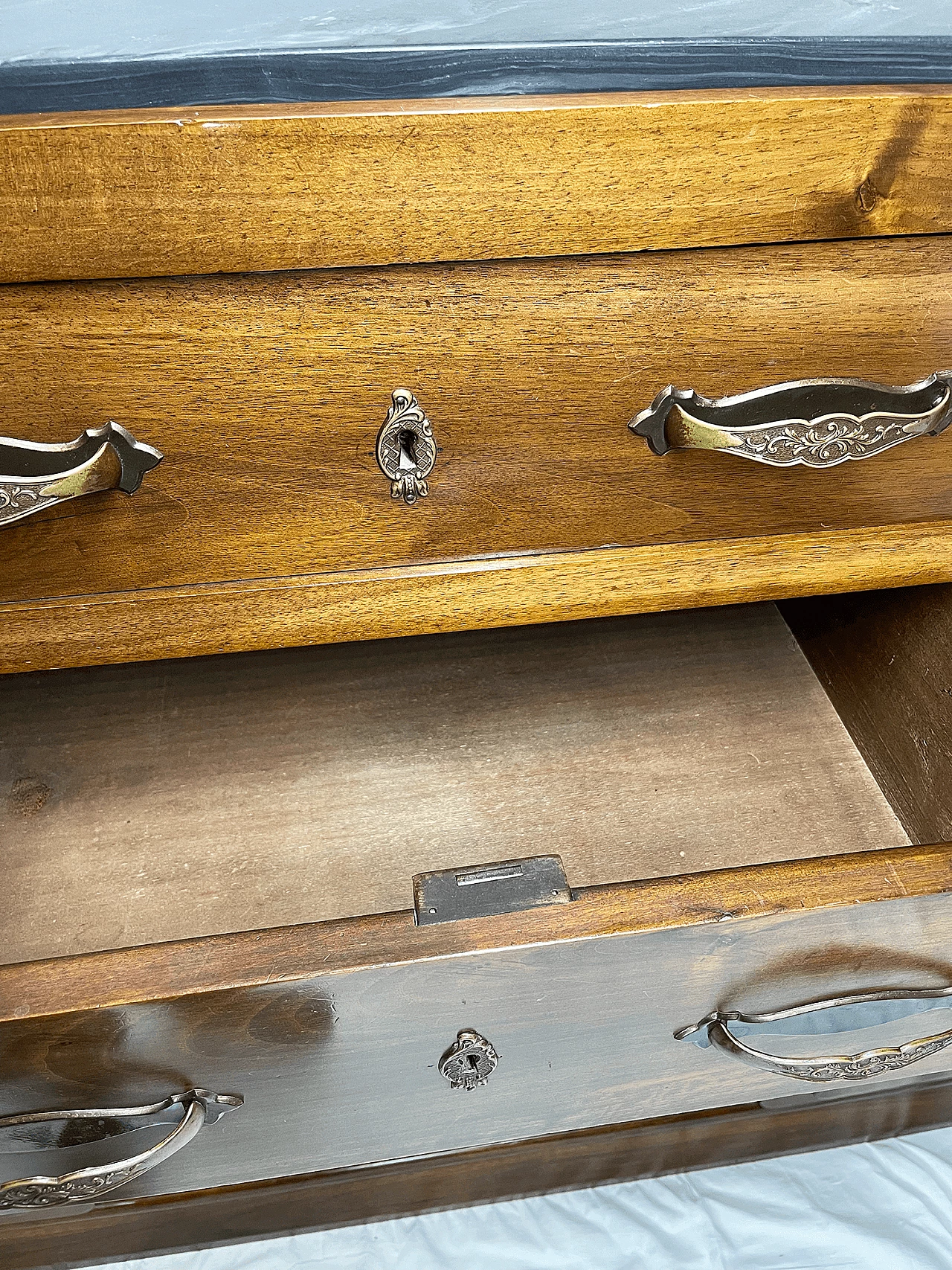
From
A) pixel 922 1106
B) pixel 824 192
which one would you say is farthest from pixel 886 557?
pixel 922 1106

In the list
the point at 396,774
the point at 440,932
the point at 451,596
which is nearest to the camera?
the point at 440,932

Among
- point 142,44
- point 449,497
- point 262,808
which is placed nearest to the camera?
point 142,44

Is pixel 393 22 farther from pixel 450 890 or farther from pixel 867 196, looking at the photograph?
pixel 450 890

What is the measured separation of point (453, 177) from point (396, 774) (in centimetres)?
31

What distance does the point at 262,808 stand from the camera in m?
0.57

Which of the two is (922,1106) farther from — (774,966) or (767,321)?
(767,321)

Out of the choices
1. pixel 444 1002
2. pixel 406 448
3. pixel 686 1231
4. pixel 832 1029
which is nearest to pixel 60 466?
pixel 406 448

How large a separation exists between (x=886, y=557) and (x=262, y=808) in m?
0.33

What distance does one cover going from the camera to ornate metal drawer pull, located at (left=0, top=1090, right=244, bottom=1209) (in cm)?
39

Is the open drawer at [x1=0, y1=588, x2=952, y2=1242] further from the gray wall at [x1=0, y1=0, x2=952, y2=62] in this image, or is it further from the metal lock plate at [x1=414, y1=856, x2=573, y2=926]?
the gray wall at [x1=0, y1=0, x2=952, y2=62]

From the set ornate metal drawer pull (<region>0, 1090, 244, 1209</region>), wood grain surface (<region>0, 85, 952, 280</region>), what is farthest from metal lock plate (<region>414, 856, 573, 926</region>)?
wood grain surface (<region>0, 85, 952, 280</region>)

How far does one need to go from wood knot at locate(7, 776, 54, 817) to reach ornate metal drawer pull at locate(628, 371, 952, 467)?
1.15 feet

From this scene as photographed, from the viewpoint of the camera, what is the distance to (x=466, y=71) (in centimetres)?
36

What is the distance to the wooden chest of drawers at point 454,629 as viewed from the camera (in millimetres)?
361
